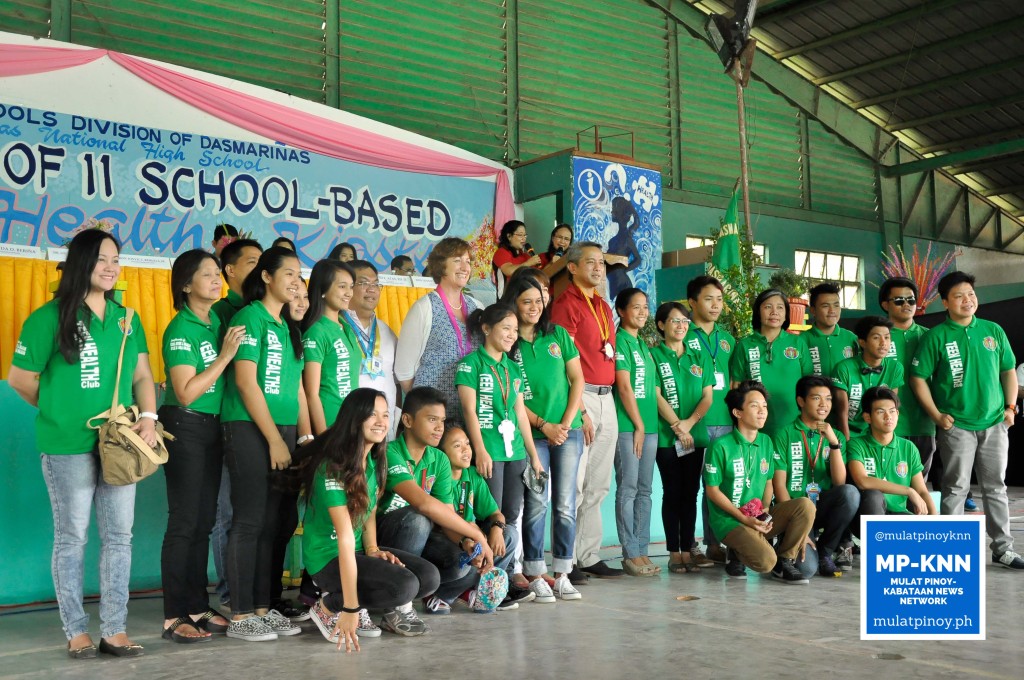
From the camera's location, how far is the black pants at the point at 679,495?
176 inches

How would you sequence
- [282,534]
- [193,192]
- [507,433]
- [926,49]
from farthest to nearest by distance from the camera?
1. [926,49]
2. [193,192]
3. [507,433]
4. [282,534]

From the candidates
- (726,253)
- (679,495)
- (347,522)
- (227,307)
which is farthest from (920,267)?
(347,522)

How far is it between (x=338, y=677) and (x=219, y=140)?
5.67 metres

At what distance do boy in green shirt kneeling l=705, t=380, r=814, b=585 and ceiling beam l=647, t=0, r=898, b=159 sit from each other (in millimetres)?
8364

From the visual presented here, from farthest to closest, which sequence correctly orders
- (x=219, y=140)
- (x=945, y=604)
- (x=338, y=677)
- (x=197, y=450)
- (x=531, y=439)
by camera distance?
1. (x=219, y=140)
2. (x=531, y=439)
3. (x=197, y=450)
4. (x=945, y=604)
5. (x=338, y=677)

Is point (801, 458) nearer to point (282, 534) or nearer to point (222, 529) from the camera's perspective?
point (282, 534)

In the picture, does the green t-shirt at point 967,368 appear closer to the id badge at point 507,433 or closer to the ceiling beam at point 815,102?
the id badge at point 507,433

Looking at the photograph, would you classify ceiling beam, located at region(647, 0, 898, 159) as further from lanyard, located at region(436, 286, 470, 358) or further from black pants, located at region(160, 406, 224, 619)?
black pants, located at region(160, 406, 224, 619)

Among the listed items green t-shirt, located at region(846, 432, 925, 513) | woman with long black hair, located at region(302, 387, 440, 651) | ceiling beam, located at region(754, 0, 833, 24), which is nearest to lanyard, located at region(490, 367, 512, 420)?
woman with long black hair, located at region(302, 387, 440, 651)

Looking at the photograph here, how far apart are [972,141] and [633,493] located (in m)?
11.9

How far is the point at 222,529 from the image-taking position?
3404 mm

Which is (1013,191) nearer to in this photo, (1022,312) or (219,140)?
(1022,312)

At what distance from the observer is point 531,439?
3.76m

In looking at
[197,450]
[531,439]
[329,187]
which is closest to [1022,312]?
[329,187]
